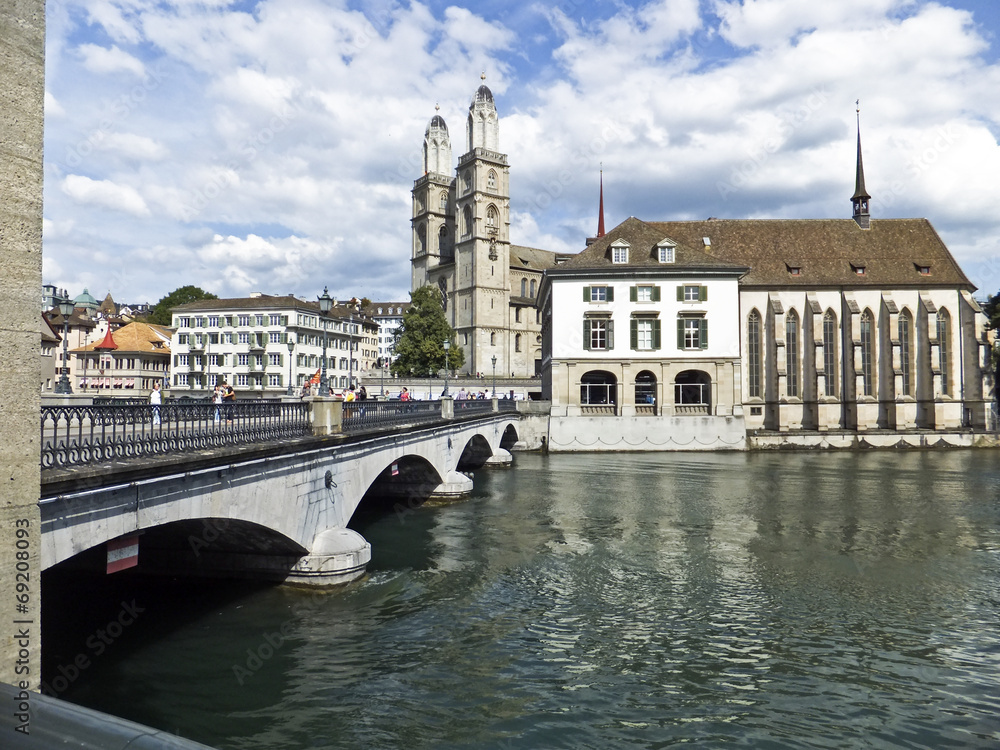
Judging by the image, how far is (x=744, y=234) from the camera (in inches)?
2325

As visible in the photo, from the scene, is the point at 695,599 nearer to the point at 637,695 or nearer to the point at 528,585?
the point at 528,585

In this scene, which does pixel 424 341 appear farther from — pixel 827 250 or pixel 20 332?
pixel 20 332

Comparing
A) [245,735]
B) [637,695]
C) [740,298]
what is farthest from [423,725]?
[740,298]

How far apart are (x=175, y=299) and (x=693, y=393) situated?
69313 millimetres

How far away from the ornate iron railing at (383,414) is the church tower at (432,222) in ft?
238

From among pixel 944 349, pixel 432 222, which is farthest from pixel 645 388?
pixel 432 222

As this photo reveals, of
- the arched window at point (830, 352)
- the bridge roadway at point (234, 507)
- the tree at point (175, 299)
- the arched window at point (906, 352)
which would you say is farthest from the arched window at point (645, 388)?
the tree at point (175, 299)

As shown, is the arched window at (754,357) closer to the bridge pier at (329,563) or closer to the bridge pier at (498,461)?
the bridge pier at (498,461)

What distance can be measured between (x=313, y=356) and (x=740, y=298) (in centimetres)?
4502

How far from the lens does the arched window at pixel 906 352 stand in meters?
54.7

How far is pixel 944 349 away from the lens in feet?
181

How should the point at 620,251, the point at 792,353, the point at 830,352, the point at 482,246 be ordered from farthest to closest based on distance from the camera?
the point at 482,246 → the point at 830,352 → the point at 792,353 → the point at 620,251

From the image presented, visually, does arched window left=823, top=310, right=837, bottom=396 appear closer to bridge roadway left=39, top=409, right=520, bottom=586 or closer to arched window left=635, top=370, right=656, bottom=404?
arched window left=635, top=370, right=656, bottom=404

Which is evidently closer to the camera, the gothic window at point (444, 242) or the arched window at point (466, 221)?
the arched window at point (466, 221)
